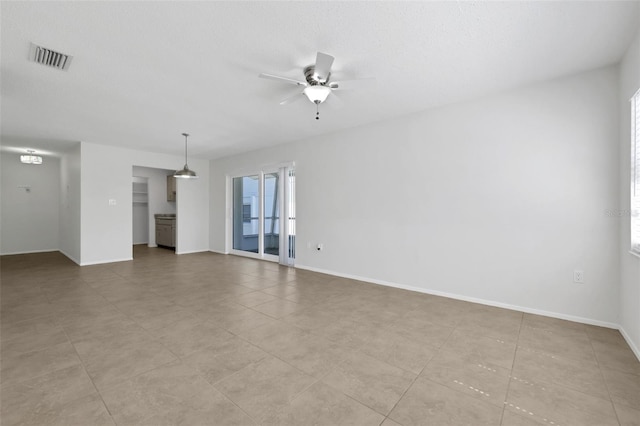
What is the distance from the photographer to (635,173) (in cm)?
248

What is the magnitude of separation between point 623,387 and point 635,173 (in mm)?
1796

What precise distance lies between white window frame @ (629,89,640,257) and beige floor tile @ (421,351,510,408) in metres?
1.66

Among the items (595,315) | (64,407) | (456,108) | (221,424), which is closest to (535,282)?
(595,315)

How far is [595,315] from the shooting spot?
9.59ft

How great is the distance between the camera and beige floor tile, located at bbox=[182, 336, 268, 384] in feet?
6.77

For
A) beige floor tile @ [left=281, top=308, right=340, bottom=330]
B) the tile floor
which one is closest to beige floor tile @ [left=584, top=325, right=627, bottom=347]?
the tile floor

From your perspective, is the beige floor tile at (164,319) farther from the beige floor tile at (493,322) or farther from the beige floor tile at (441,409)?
the beige floor tile at (493,322)

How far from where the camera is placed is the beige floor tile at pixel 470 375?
6.10 ft

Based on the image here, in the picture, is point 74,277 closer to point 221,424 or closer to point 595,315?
point 221,424

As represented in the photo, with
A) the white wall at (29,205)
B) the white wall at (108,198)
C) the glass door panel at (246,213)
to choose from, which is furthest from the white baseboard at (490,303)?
the white wall at (29,205)

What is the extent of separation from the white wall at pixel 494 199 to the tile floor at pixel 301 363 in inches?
16.9

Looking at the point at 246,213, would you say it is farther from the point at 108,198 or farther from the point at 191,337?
the point at 191,337

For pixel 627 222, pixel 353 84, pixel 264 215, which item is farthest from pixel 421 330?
pixel 264 215

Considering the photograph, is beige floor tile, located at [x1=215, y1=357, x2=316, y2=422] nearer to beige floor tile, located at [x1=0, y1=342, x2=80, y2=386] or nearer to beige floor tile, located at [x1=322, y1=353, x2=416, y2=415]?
beige floor tile, located at [x1=322, y1=353, x2=416, y2=415]
